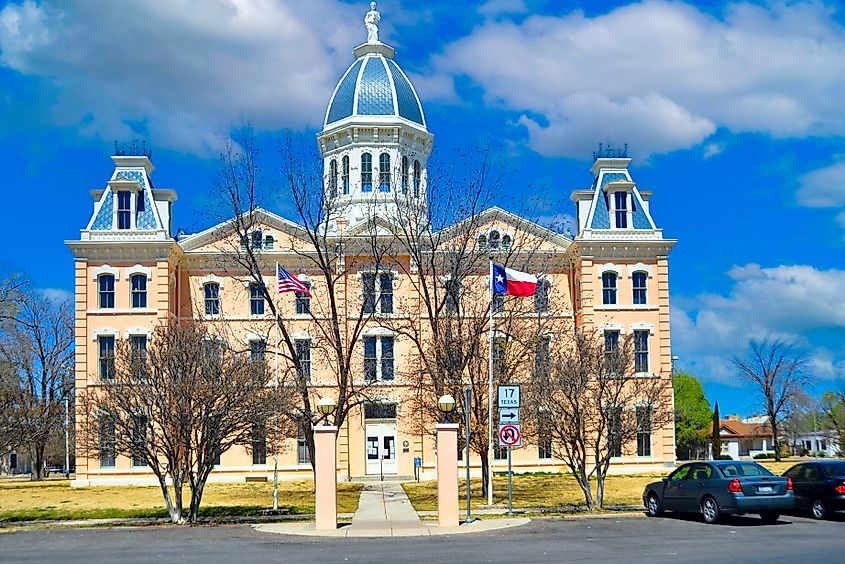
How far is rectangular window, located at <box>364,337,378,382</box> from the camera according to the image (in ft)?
145

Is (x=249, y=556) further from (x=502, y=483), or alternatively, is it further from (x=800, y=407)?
(x=800, y=407)

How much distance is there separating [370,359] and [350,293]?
156 inches

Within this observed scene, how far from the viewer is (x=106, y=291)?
45.5 metres

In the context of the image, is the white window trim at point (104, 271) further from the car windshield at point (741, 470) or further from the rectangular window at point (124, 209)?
the car windshield at point (741, 470)

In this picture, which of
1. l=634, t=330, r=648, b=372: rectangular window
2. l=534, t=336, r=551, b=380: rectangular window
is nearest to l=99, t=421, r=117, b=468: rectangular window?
l=534, t=336, r=551, b=380: rectangular window

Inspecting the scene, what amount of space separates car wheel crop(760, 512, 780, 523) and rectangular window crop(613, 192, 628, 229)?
961 inches

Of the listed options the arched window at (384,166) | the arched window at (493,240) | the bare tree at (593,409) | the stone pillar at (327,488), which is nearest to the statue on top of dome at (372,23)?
the arched window at (384,166)

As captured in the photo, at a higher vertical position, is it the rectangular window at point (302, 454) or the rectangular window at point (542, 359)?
the rectangular window at point (542, 359)

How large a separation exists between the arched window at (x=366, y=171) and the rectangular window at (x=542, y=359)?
14.8 metres

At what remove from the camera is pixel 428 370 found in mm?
36594

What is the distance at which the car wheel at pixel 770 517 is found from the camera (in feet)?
77.5

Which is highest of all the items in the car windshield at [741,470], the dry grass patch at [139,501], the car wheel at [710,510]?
the car windshield at [741,470]

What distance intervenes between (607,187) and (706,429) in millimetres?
49948

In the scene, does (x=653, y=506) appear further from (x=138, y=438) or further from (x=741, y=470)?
(x=138, y=438)
